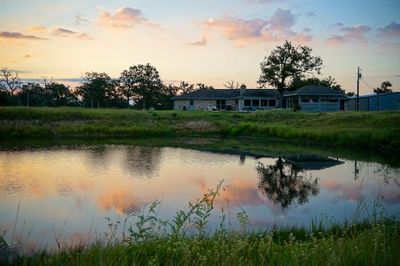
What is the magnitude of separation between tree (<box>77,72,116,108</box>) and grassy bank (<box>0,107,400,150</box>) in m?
36.1

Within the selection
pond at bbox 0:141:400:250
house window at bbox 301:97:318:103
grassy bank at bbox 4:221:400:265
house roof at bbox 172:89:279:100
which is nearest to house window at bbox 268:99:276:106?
house roof at bbox 172:89:279:100

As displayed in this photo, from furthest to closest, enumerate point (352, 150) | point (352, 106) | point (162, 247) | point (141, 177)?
→ point (352, 106) → point (352, 150) → point (141, 177) → point (162, 247)

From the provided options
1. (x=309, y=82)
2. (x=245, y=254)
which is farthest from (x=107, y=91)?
(x=245, y=254)

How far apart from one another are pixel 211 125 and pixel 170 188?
33567mm

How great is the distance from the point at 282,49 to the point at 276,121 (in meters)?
Answer: 31.1

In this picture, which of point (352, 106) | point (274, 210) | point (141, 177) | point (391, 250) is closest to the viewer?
point (391, 250)

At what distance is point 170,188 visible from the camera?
60.5ft

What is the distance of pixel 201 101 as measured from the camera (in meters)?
77.9

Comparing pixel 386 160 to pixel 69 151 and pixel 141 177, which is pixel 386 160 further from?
pixel 69 151

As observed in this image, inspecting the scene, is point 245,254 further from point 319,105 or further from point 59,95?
point 59,95

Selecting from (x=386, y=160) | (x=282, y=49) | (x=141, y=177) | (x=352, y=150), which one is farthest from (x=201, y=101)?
(x=141, y=177)

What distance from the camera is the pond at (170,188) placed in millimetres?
12695

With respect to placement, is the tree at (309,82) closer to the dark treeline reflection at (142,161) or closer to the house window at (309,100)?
the house window at (309,100)

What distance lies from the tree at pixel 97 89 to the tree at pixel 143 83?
3.88 metres
